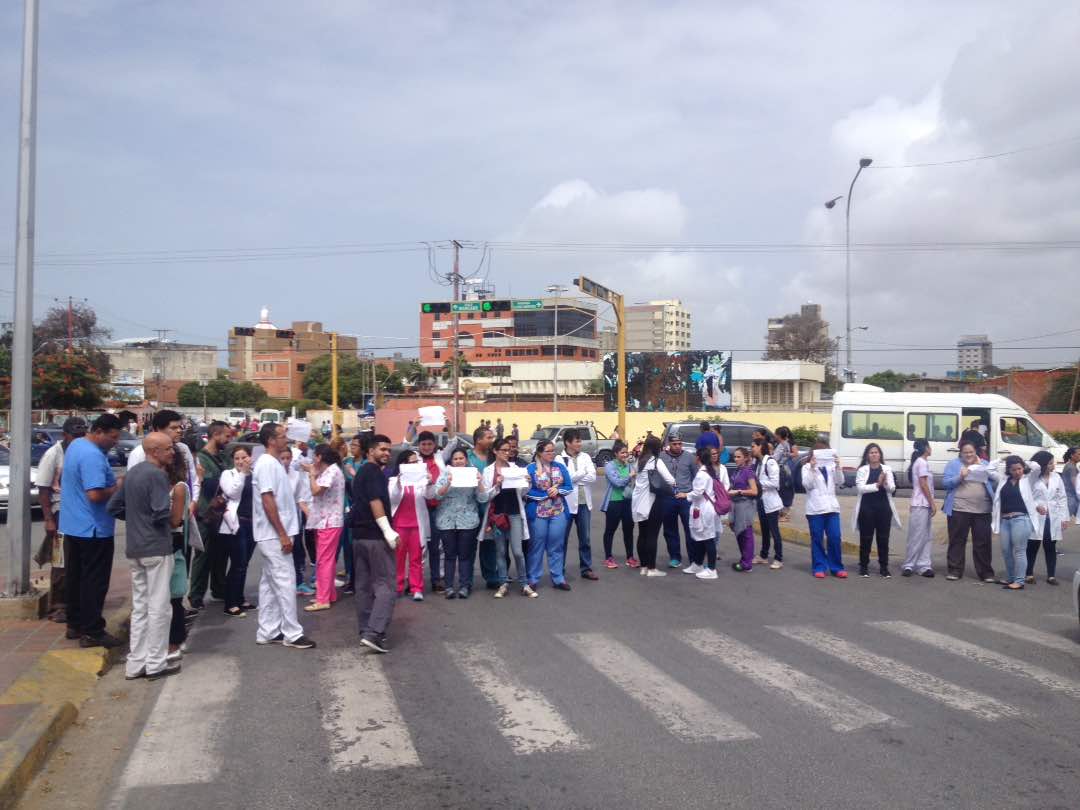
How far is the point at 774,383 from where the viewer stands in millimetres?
73562

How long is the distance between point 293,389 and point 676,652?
376ft

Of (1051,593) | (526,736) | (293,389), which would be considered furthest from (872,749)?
(293,389)

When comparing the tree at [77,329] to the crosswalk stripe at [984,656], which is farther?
the tree at [77,329]

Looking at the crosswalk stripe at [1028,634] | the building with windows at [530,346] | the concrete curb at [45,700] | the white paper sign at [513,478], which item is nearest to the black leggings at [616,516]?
the white paper sign at [513,478]

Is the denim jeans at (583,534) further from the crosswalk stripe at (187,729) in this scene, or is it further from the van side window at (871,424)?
the van side window at (871,424)

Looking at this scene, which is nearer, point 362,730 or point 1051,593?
point 362,730

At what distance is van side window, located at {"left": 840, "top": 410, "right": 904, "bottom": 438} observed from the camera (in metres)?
26.7

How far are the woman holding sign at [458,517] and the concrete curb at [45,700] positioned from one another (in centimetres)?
→ 342

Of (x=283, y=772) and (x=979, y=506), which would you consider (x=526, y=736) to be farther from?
(x=979, y=506)

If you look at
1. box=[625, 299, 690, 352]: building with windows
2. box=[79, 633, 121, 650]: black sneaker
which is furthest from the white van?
box=[625, 299, 690, 352]: building with windows

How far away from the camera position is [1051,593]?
38.8 ft

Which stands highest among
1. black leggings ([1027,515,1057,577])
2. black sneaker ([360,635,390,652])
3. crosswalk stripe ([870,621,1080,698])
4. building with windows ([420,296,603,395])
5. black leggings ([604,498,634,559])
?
building with windows ([420,296,603,395])

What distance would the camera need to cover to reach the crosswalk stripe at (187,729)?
5.48 metres

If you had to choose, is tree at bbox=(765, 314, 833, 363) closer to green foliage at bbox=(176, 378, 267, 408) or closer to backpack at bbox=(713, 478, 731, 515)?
green foliage at bbox=(176, 378, 267, 408)
